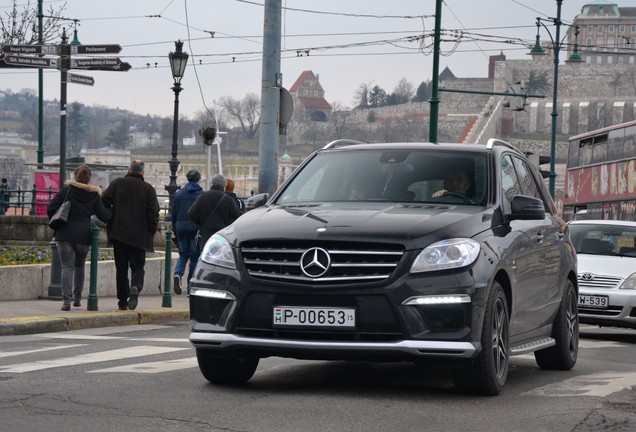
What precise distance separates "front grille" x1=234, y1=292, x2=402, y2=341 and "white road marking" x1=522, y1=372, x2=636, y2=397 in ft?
4.18

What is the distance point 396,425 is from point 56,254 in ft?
36.9

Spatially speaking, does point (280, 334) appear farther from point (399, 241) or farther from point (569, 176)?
point (569, 176)

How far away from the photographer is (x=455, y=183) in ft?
30.9

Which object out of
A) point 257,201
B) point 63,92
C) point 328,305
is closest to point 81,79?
point 63,92

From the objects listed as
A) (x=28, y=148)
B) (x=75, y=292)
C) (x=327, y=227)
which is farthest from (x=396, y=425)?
(x=28, y=148)

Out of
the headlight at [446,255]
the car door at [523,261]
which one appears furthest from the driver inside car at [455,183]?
the headlight at [446,255]

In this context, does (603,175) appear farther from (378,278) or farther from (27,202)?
(378,278)

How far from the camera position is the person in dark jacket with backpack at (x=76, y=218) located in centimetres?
1599

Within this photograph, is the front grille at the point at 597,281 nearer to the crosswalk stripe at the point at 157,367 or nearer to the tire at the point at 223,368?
the crosswalk stripe at the point at 157,367

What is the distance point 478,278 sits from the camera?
27.1ft

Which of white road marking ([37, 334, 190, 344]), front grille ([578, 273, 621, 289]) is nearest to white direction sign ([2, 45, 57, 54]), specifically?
white road marking ([37, 334, 190, 344])

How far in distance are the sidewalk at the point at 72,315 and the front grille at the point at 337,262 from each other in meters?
6.18

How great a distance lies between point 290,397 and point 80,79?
11.7m

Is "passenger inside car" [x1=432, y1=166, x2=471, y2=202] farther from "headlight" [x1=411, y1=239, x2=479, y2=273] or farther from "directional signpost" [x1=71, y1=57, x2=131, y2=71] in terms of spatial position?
"directional signpost" [x1=71, y1=57, x2=131, y2=71]
